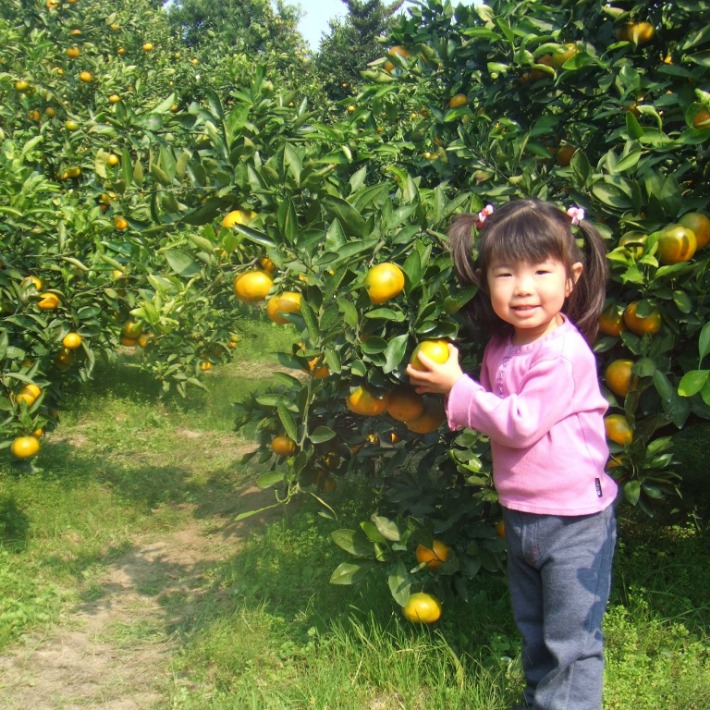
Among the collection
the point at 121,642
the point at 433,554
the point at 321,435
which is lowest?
the point at 121,642

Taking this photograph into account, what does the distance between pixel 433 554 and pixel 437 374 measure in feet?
2.01

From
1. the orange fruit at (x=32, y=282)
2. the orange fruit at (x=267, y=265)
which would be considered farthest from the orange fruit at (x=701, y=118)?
the orange fruit at (x=32, y=282)

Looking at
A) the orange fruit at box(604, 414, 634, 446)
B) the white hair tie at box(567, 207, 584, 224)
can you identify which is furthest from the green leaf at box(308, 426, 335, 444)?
the white hair tie at box(567, 207, 584, 224)

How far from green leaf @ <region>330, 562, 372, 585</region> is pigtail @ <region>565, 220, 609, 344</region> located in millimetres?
802

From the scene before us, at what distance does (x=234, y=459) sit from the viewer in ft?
14.1

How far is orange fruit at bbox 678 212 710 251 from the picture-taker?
1.65 metres

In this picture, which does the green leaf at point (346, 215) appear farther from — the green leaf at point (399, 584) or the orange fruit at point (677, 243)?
the green leaf at point (399, 584)

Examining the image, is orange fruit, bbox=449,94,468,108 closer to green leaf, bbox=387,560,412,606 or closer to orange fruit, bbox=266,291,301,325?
orange fruit, bbox=266,291,301,325

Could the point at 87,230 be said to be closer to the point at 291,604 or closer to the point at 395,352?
the point at 291,604

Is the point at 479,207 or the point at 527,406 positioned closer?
the point at 527,406

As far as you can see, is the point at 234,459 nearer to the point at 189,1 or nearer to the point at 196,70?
the point at 196,70

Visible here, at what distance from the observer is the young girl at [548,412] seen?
149 cm

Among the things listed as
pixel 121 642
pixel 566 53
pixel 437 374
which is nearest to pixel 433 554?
pixel 437 374

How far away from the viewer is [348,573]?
1939 mm
